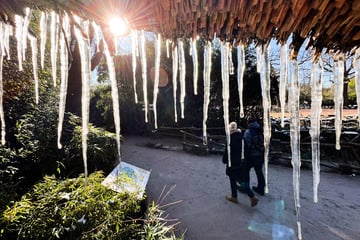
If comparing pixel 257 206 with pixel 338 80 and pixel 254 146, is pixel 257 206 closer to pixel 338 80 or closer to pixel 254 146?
pixel 254 146

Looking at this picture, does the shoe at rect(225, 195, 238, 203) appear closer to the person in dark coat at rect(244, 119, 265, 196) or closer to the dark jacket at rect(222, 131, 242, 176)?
the dark jacket at rect(222, 131, 242, 176)

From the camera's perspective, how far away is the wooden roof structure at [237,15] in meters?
0.85

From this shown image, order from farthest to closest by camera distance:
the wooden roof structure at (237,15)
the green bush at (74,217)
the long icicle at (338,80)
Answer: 1. the green bush at (74,217)
2. the long icicle at (338,80)
3. the wooden roof structure at (237,15)

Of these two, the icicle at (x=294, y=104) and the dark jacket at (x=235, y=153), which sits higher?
the icicle at (x=294, y=104)

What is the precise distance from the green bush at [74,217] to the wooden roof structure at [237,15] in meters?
1.64

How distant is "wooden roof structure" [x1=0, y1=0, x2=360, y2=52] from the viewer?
846 mm

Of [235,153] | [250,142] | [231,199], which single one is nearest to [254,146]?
[250,142]

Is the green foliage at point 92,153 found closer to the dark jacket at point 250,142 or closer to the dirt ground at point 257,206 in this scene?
the dirt ground at point 257,206

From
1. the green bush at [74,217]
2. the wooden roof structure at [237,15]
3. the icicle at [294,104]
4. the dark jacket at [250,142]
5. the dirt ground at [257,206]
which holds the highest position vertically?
the wooden roof structure at [237,15]

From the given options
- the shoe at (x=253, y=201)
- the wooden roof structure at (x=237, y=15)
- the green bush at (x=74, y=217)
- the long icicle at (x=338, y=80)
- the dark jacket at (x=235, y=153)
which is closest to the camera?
the wooden roof structure at (x=237, y=15)

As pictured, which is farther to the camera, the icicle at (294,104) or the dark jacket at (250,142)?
the dark jacket at (250,142)

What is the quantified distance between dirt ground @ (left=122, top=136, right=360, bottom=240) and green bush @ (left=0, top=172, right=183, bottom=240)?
67 centimetres

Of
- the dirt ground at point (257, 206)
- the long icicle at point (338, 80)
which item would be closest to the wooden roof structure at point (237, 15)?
the long icicle at point (338, 80)

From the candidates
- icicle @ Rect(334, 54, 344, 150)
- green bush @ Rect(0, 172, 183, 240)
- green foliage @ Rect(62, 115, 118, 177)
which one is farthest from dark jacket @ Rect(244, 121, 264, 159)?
green foliage @ Rect(62, 115, 118, 177)
